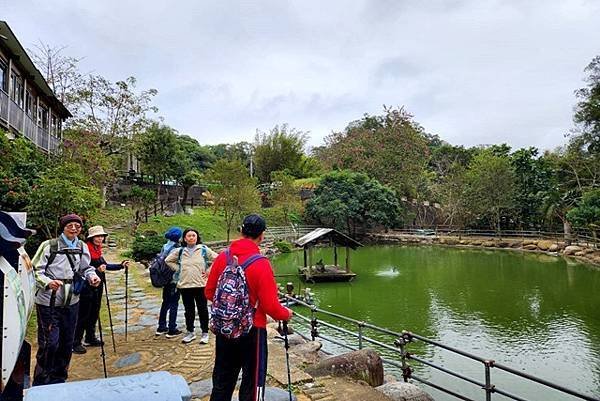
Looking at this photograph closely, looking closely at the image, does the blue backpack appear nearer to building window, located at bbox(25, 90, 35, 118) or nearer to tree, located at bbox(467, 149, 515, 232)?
building window, located at bbox(25, 90, 35, 118)

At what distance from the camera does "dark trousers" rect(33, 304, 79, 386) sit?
325 centimetres

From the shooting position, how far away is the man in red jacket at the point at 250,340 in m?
2.60

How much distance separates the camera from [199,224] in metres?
24.7

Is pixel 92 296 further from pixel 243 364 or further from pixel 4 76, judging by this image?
pixel 4 76

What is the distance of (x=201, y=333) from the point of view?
17.0 feet

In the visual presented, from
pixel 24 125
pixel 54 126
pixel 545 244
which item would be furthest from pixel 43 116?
pixel 545 244

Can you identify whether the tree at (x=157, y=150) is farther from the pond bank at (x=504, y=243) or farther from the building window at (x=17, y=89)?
the pond bank at (x=504, y=243)

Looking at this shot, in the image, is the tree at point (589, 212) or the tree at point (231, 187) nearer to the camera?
the tree at point (589, 212)

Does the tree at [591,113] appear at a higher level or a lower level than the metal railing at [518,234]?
higher

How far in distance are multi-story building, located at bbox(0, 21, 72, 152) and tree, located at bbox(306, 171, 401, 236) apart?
15821 mm

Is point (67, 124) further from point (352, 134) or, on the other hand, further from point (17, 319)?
point (17, 319)

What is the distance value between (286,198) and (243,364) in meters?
25.7

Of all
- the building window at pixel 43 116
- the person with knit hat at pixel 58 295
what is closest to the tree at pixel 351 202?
the building window at pixel 43 116

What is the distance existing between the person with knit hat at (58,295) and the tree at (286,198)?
24922 mm
